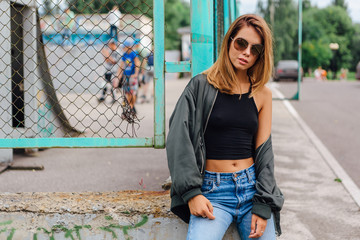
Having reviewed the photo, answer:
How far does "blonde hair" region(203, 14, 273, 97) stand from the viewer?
7.80 feet

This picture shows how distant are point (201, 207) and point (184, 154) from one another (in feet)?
0.89

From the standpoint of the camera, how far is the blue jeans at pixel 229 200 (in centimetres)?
229

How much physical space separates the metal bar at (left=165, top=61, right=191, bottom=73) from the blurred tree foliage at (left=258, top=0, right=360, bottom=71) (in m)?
52.0

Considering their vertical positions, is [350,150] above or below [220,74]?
below

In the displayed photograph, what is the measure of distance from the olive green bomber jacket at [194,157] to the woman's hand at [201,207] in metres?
0.03

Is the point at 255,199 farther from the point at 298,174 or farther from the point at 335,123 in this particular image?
the point at 335,123

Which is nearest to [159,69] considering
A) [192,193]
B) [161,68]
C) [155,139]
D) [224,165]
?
[161,68]

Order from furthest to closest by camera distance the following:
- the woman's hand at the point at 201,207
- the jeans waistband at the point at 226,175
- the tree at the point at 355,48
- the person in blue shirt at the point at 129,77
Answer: the tree at the point at 355,48, the person in blue shirt at the point at 129,77, the jeans waistband at the point at 226,175, the woman's hand at the point at 201,207

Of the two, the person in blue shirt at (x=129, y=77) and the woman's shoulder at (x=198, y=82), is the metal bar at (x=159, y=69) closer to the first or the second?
the person in blue shirt at (x=129, y=77)

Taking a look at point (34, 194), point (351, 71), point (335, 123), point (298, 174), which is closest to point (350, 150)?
point (298, 174)

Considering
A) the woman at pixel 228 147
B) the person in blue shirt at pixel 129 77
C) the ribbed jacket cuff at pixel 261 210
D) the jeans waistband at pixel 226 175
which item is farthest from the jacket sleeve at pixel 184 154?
the person in blue shirt at pixel 129 77

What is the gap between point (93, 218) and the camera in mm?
2807

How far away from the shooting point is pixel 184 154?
2.27 m

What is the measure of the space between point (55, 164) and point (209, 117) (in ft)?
11.0
